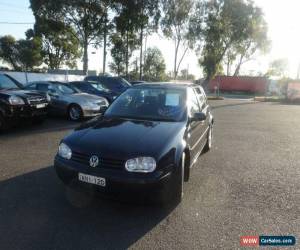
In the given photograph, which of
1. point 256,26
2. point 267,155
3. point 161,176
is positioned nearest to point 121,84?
point 267,155

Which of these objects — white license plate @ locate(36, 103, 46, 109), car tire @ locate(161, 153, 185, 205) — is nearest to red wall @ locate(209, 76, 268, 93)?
white license plate @ locate(36, 103, 46, 109)

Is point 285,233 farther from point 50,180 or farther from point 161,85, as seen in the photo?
point 50,180

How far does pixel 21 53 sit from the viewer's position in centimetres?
5828

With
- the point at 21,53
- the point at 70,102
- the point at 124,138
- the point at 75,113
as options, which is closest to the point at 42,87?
the point at 70,102

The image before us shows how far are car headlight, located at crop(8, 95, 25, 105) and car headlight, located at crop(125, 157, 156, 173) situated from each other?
542 cm

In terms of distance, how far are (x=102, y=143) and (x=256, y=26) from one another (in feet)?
119

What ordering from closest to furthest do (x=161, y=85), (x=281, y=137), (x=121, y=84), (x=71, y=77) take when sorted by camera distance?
(x=161, y=85) < (x=281, y=137) < (x=121, y=84) < (x=71, y=77)

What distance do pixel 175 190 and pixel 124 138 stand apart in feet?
3.10

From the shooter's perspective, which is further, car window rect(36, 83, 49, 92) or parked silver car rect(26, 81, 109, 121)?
car window rect(36, 83, 49, 92)

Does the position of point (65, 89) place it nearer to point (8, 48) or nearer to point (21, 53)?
point (21, 53)

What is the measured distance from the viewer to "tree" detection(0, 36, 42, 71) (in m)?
55.8

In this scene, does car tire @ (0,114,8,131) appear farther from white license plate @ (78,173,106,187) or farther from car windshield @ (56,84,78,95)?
white license plate @ (78,173,106,187)

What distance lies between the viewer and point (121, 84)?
50.8 feet

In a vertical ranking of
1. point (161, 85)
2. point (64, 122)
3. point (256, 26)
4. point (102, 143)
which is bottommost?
point (64, 122)
